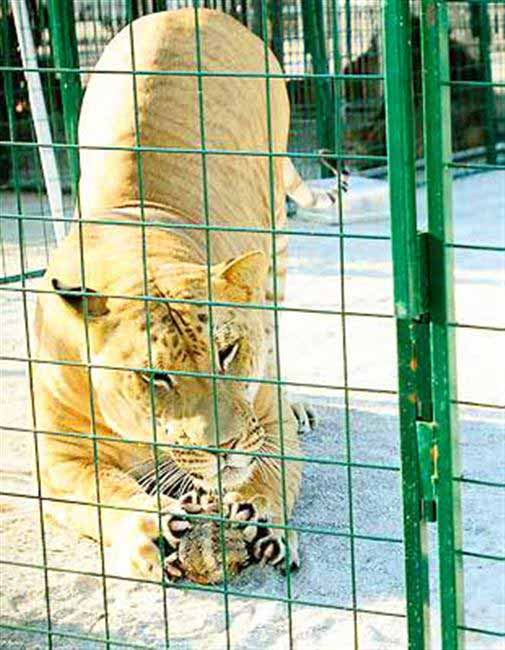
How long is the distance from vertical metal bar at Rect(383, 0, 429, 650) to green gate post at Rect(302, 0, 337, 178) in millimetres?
5862

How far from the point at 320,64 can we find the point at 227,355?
497cm

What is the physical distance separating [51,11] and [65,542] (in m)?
2.27

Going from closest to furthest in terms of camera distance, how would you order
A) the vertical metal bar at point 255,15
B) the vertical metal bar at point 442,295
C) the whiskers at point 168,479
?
1. the vertical metal bar at point 442,295
2. the whiskers at point 168,479
3. the vertical metal bar at point 255,15

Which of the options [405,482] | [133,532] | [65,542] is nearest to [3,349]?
[65,542]

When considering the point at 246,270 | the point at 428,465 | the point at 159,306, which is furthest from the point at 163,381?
the point at 428,465

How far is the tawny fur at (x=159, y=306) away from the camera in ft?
11.2

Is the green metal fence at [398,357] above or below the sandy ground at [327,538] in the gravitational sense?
above

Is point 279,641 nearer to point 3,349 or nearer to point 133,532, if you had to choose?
point 133,532

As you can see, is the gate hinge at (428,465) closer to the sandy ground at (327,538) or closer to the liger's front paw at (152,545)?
the sandy ground at (327,538)

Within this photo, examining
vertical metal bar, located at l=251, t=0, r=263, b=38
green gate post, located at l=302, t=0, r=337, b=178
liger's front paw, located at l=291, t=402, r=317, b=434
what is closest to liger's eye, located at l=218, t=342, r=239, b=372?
liger's front paw, located at l=291, t=402, r=317, b=434

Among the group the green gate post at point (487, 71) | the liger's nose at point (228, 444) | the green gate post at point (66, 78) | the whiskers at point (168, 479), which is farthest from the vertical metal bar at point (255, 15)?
the liger's nose at point (228, 444)

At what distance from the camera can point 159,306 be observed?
344 cm

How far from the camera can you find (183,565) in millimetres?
3572

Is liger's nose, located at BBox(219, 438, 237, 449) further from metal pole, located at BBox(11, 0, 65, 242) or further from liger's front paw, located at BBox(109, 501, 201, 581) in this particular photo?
metal pole, located at BBox(11, 0, 65, 242)
